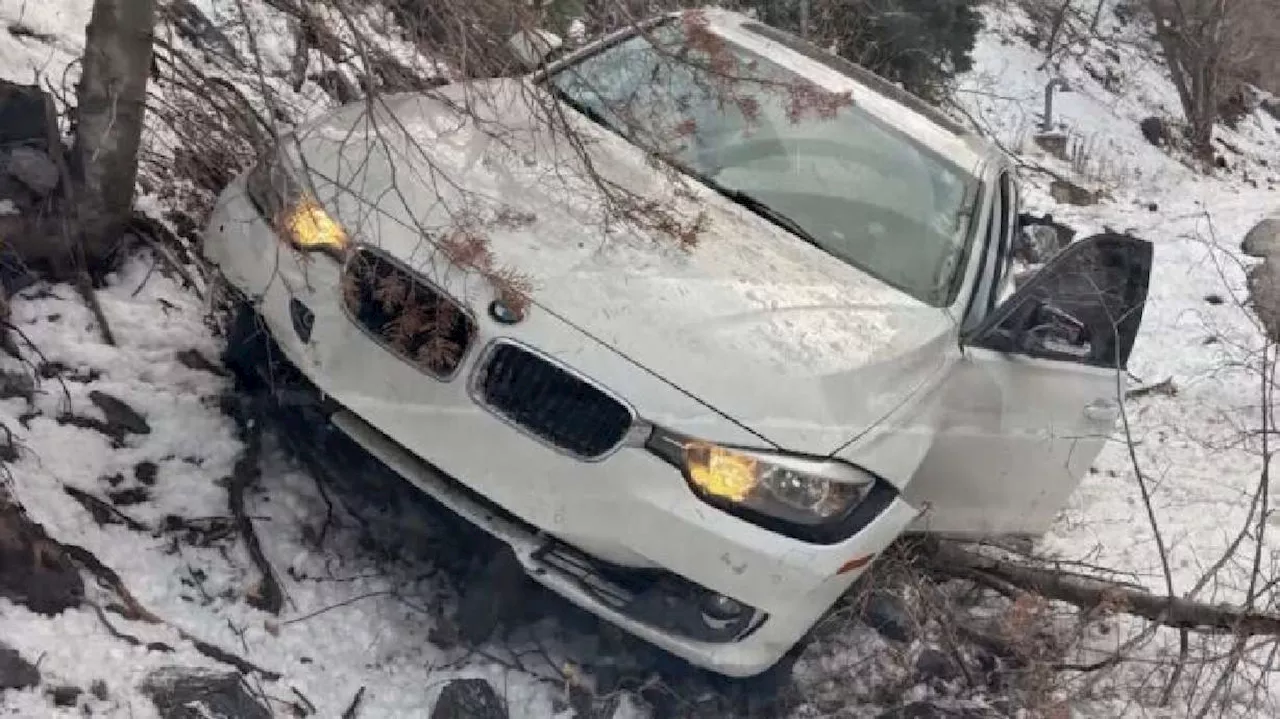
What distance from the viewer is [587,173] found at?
3.63m

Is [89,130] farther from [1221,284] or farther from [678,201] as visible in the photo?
[1221,284]

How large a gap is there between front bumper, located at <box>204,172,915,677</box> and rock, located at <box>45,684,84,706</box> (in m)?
0.93

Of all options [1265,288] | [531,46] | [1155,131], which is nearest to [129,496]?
[531,46]

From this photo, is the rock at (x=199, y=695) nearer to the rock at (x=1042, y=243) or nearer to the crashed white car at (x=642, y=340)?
the crashed white car at (x=642, y=340)

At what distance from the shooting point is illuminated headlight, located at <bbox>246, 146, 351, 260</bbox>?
340cm

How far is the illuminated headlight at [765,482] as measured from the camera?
3162 mm

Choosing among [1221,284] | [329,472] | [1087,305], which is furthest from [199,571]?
[1221,284]

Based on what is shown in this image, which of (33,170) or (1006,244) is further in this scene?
(1006,244)

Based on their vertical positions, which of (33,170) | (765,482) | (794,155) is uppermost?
(794,155)

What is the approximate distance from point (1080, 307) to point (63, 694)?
3.10 m

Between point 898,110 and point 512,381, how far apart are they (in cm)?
227

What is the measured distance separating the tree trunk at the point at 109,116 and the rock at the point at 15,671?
1.76 metres

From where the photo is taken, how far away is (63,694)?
2836 millimetres

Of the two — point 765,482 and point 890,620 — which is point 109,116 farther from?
point 890,620
